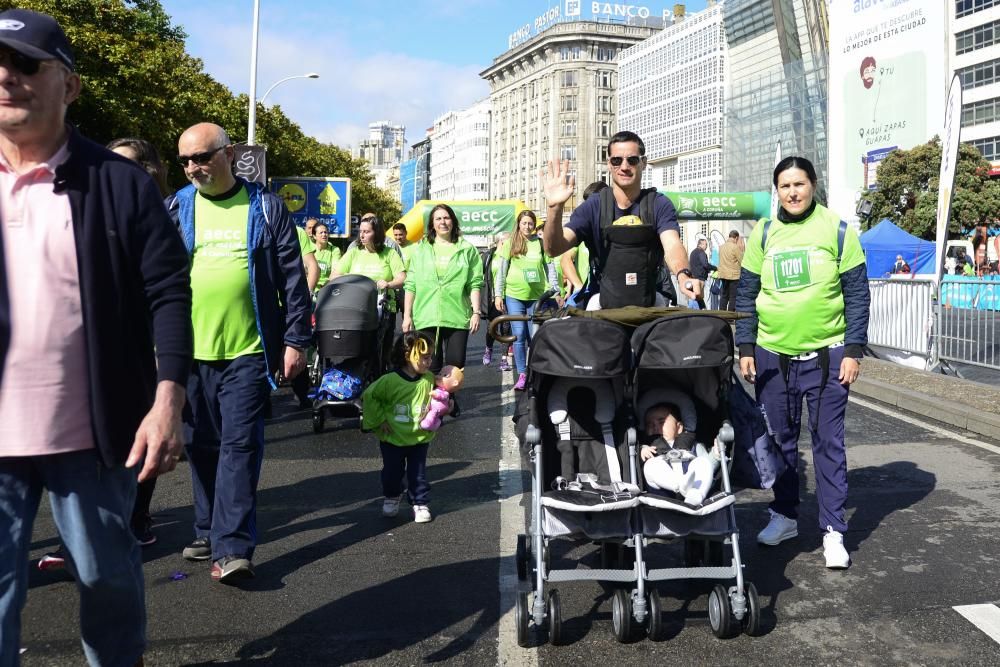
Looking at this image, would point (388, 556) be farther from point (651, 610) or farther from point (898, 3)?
point (898, 3)

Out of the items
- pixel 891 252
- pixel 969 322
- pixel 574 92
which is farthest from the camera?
pixel 574 92

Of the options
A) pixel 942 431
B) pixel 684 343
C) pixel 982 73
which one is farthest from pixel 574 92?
pixel 684 343

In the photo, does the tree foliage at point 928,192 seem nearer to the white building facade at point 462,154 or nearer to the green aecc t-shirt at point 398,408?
the green aecc t-shirt at point 398,408

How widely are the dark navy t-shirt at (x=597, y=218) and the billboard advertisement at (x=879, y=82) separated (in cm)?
7411

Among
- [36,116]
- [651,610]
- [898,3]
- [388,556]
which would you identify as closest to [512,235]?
[388,556]

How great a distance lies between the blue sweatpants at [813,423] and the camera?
5.09 meters

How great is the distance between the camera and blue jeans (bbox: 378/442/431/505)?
581 cm

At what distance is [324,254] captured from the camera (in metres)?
12.4

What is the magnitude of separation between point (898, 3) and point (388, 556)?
Answer: 273 feet

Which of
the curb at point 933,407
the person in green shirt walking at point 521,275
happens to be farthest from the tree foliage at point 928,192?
the person in green shirt walking at point 521,275

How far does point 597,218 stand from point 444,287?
13.9 feet

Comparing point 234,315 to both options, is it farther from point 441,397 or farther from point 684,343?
point 684,343

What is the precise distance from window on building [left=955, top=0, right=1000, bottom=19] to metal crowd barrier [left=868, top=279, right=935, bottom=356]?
63.8 metres

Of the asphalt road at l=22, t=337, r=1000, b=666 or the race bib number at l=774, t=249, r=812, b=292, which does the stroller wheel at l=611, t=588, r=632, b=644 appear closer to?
the asphalt road at l=22, t=337, r=1000, b=666
